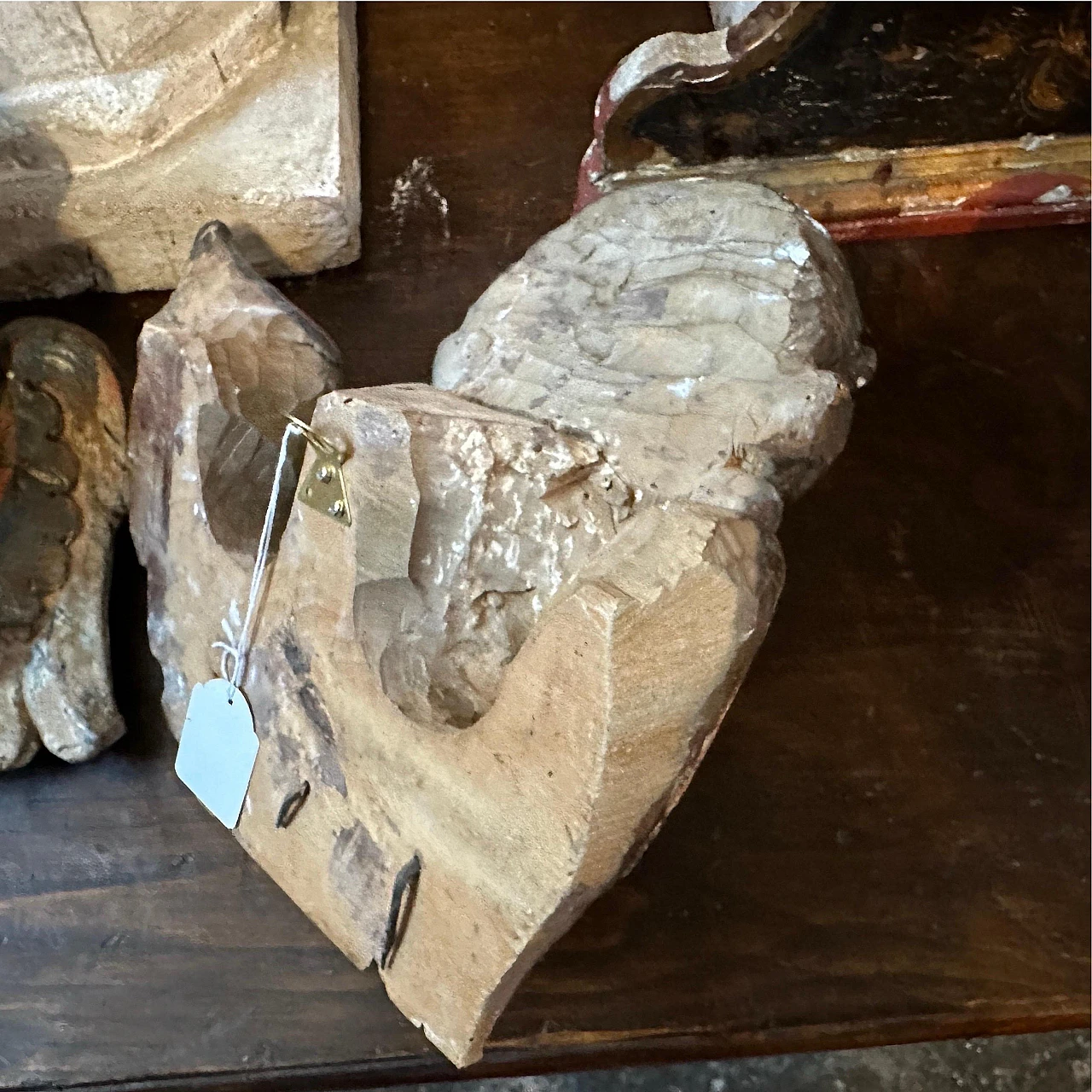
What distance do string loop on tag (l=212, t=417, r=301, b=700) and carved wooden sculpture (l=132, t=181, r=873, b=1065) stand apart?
0.05 ft

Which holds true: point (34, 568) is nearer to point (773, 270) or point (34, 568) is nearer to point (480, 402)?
point (480, 402)

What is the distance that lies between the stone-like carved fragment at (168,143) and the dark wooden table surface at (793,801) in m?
0.07

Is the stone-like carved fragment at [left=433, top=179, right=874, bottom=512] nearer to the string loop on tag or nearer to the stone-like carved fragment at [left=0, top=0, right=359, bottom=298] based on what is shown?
the string loop on tag

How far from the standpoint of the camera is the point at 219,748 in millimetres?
852

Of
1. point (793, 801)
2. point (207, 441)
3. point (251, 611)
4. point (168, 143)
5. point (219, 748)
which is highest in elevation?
point (168, 143)

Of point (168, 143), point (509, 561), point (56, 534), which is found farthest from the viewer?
point (168, 143)

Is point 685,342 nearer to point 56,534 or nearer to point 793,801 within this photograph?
point 793,801

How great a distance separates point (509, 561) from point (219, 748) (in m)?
0.33

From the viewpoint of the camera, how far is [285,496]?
84 cm

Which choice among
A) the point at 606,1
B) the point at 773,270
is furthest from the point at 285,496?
the point at 606,1

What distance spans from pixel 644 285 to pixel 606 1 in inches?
30.4

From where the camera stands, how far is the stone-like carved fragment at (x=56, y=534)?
0.93 m

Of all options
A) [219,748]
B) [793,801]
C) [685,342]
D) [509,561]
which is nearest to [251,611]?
[219,748]

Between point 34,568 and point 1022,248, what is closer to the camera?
point 34,568
